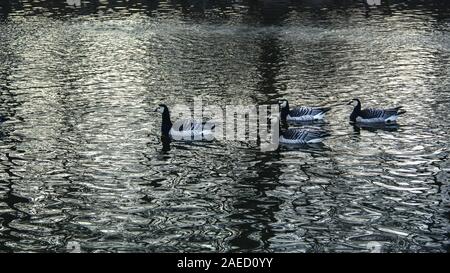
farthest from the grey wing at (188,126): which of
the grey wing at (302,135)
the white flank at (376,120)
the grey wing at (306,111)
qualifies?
the white flank at (376,120)

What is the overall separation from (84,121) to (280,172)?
33.1 ft

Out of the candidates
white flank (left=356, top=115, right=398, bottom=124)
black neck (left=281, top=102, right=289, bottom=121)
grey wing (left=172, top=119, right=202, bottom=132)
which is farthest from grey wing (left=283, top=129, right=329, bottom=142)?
black neck (left=281, top=102, right=289, bottom=121)

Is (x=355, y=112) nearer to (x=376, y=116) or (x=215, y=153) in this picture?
(x=376, y=116)

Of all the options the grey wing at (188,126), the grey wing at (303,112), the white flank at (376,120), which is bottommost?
the white flank at (376,120)

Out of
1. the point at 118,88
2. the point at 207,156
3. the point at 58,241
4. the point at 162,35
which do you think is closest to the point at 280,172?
the point at 207,156

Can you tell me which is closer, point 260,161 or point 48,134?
point 260,161

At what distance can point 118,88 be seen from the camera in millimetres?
35219

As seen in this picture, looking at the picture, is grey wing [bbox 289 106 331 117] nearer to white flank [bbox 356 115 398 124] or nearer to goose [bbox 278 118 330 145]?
white flank [bbox 356 115 398 124]

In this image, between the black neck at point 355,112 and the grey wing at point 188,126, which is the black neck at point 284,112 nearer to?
the black neck at point 355,112

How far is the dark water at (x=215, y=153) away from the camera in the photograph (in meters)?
17.6

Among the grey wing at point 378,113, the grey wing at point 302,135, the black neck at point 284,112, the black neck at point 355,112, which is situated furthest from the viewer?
the black neck at point 284,112

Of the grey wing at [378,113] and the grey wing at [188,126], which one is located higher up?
the grey wing at [188,126]

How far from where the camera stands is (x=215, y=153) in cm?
2427
